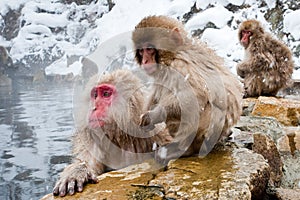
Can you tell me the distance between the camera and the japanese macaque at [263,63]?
13.8 ft

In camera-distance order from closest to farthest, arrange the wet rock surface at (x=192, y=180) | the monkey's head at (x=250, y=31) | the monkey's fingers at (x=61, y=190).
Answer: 1. the wet rock surface at (x=192, y=180)
2. the monkey's fingers at (x=61, y=190)
3. the monkey's head at (x=250, y=31)

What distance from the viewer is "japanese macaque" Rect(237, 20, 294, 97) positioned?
4191mm

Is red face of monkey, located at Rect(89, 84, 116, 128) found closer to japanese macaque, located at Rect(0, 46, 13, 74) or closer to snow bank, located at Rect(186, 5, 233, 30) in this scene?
snow bank, located at Rect(186, 5, 233, 30)

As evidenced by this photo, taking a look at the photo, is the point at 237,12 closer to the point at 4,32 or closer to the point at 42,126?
the point at 42,126

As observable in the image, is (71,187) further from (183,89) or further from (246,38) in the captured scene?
(246,38)

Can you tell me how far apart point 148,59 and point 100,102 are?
32cm

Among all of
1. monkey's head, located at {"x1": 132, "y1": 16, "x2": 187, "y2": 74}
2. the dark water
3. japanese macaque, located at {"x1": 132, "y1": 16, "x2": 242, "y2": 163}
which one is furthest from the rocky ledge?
the dark water

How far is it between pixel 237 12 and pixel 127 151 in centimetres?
812

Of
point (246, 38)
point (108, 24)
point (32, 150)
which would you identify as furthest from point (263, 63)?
point (108, 24)

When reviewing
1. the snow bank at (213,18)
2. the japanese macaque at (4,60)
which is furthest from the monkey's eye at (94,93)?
the japanese macaque at (4,60)

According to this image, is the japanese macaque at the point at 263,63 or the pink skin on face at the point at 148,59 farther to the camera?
the japanese macaque at the point at 263,63

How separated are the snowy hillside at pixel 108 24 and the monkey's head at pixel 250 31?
1.17 feet

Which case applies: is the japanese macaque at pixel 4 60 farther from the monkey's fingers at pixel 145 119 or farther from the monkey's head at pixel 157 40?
the monkey's fingers at pixel 145 119

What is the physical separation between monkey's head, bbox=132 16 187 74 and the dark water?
3.66ft
